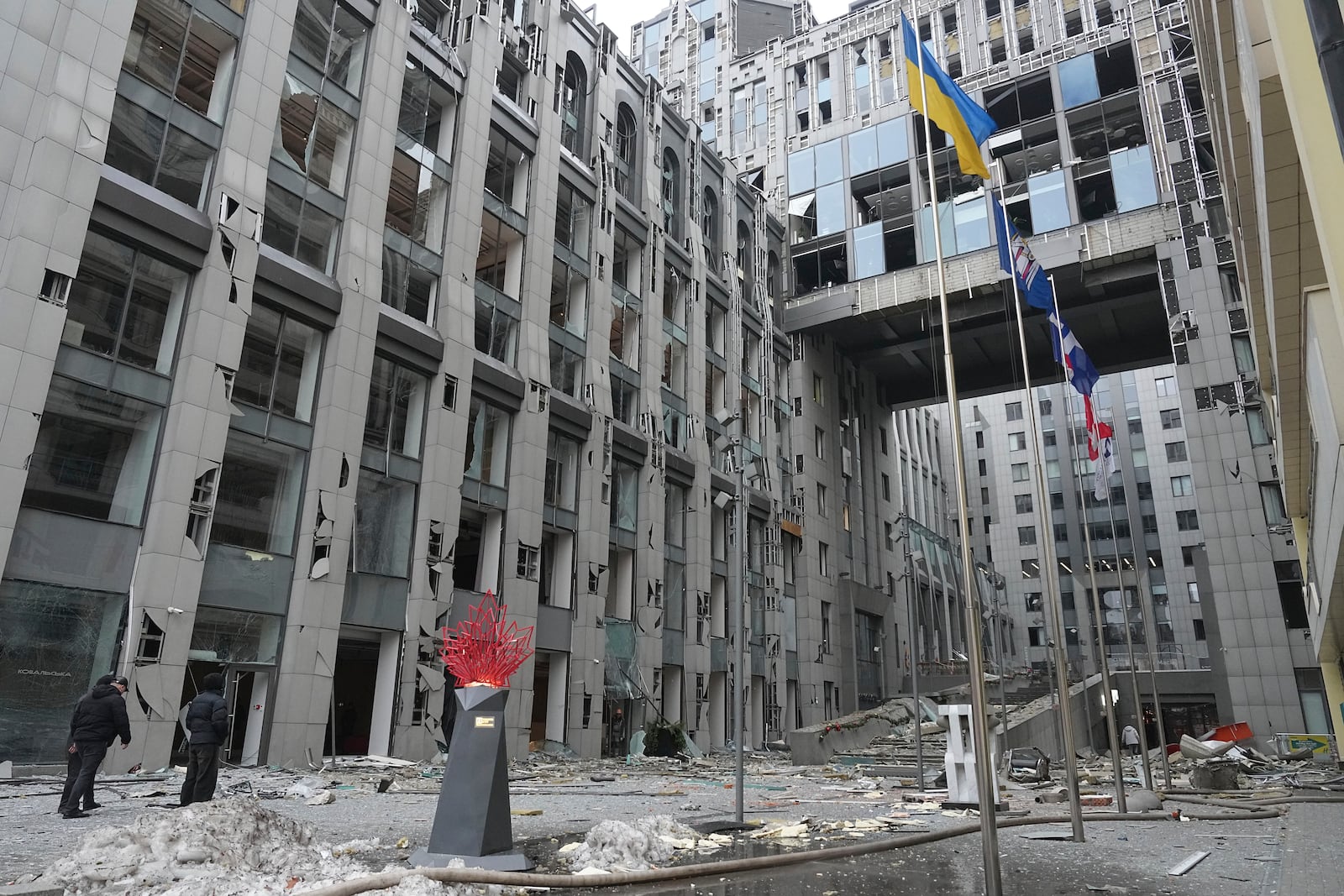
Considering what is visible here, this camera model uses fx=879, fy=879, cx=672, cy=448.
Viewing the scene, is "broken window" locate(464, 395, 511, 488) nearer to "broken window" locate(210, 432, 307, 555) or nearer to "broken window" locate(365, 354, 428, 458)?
"broken window" locate(365, 354, 428, 458)

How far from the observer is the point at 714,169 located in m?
48.6

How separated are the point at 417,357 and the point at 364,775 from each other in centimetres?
1265

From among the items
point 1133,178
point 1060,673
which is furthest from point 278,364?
point 1133,178

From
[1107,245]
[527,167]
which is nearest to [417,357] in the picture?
[527,167]

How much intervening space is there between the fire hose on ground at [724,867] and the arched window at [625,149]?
33.3 m

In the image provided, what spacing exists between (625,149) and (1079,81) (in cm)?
2577

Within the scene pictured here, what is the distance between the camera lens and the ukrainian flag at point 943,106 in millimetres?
11363

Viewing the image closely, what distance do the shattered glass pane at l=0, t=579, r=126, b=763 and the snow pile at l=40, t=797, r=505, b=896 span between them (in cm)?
1216

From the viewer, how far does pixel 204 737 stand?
42.1 feet

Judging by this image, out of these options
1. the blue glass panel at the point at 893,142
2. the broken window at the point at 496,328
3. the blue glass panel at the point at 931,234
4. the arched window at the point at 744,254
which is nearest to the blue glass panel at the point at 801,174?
the blue glass panel at the point at 893,142

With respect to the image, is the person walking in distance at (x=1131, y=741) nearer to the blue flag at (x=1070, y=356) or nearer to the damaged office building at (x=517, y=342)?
the damaged office building at (x=517, y=342)

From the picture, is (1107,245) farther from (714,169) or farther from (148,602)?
(148,602)

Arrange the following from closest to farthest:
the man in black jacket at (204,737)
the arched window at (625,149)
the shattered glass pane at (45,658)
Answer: the man in black jacket at (204,737) < the shattered glass pane at (45,658) < the arched window at (625,149)

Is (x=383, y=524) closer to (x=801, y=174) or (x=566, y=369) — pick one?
(x=566, y=369)
